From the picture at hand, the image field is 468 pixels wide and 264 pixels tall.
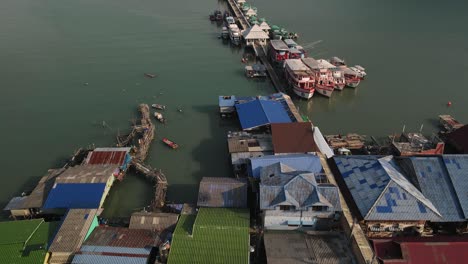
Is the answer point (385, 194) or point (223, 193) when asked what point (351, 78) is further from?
point (223, 193)

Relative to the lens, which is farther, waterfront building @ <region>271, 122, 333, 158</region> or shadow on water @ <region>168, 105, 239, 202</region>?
shadow on water @ <region>168, 105, 239, 202</region>

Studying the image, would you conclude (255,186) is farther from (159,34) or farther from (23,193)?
(159,34)

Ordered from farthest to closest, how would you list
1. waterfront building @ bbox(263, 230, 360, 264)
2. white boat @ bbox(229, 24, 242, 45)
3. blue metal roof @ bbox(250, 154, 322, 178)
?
white boat @ bbox(229, 24, 242, 45) < blue metal roof @ bbox(250, 154, 322, 178) < waterfront building @ bbox(263, 230, 360, 264)

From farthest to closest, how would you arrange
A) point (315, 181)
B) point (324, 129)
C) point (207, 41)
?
point (207, 41) → point (324, 129) → point (315, 181)

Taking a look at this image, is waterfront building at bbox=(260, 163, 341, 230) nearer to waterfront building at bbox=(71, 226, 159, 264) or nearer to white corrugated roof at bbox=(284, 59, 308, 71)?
waterfront building at bbox=(71, 226, 159, 264)

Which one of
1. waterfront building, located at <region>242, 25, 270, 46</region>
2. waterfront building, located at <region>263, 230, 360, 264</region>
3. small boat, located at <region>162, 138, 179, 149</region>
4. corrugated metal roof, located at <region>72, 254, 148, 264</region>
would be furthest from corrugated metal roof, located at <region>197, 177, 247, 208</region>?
waterfront building, located at <region>242, 25, 270, 46</region>

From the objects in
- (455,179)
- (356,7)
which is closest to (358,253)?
(455,179)

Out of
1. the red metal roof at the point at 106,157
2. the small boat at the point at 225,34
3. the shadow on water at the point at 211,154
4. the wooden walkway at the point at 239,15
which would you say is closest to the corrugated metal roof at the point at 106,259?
the shadow on water at the point at 211,154
